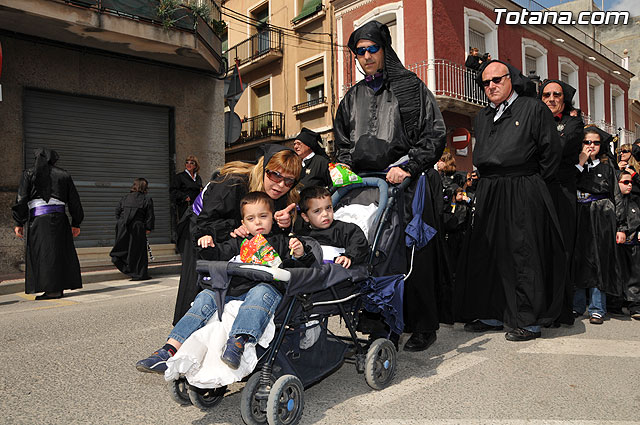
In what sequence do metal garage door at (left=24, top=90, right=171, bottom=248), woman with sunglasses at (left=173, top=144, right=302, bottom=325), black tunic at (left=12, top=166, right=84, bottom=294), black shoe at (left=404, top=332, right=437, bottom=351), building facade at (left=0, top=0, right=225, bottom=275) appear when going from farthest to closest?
metal garage door at (left=24, top=90, right=171, bottom=248) < building facade at (left=0, top=0, right=225, bottom=275) < black tunic at (left=12, top=166, right=84, bottom=294) < black shoe at (left=404, top=332, right=437, bottom=351) < woman with sunglasses at (left=173, top=144, right=302, bottom=325)

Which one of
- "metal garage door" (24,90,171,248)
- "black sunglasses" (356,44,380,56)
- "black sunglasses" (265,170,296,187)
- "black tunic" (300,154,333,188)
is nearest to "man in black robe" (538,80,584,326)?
"black sunglasses" (356,44,380,56)

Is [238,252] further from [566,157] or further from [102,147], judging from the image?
[102,147]

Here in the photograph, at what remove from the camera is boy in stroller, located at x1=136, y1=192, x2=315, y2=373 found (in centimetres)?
251

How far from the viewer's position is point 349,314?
3160 mm

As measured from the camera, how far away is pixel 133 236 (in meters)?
9.58

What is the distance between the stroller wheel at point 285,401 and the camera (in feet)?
7.93

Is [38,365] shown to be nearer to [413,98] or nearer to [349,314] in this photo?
[349,314]

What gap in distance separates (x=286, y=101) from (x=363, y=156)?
18778 millimetres

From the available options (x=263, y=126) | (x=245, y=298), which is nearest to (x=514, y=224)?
(x=245, y=298)

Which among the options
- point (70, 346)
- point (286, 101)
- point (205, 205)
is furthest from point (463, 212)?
point (286, 101)

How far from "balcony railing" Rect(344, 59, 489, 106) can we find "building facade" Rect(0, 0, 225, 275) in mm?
6898

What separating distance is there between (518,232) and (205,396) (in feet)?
10.1

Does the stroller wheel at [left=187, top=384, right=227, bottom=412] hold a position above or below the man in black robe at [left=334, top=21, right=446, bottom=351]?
below

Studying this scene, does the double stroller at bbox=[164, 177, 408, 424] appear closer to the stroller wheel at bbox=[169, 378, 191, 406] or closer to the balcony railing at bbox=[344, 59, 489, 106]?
the stroller wheel at bbox=[169, 378, 191, 406]
